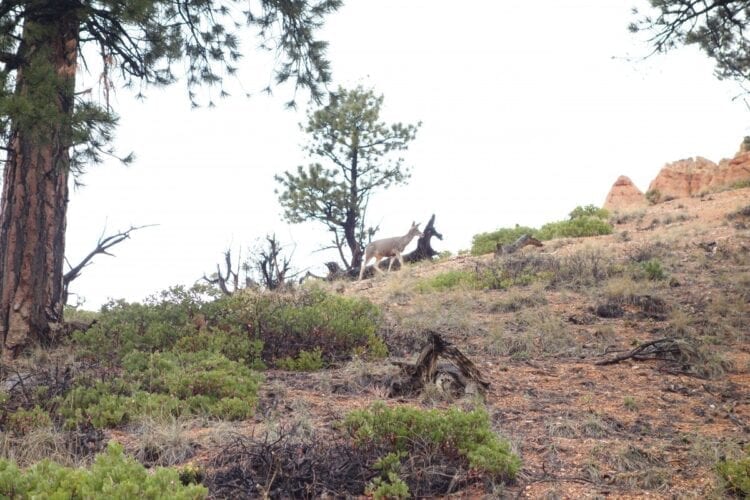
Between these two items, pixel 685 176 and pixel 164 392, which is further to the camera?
pixel 685 176

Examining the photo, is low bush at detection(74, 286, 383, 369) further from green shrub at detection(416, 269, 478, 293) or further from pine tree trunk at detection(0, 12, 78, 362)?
green shrub at detection(416, 269, 478, 293)

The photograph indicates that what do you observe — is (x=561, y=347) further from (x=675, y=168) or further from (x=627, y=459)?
(x=675, y=168)

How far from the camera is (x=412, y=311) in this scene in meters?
10.8

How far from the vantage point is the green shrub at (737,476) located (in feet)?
11.6

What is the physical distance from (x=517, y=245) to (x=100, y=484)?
14.1m

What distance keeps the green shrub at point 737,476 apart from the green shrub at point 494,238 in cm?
1403

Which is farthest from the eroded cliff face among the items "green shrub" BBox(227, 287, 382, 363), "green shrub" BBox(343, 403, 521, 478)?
"green shrub" BBox(343, 403, 521, 478)

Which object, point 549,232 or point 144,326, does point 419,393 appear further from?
point 549,232

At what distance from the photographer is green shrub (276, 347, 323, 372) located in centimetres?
725

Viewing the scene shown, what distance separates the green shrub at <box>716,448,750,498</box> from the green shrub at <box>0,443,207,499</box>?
2587 millimetres

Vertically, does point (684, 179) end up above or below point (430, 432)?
above

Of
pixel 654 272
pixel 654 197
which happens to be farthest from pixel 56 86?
pixel 654 197

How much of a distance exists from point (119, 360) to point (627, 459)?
4666 mm

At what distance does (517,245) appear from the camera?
16344mm
